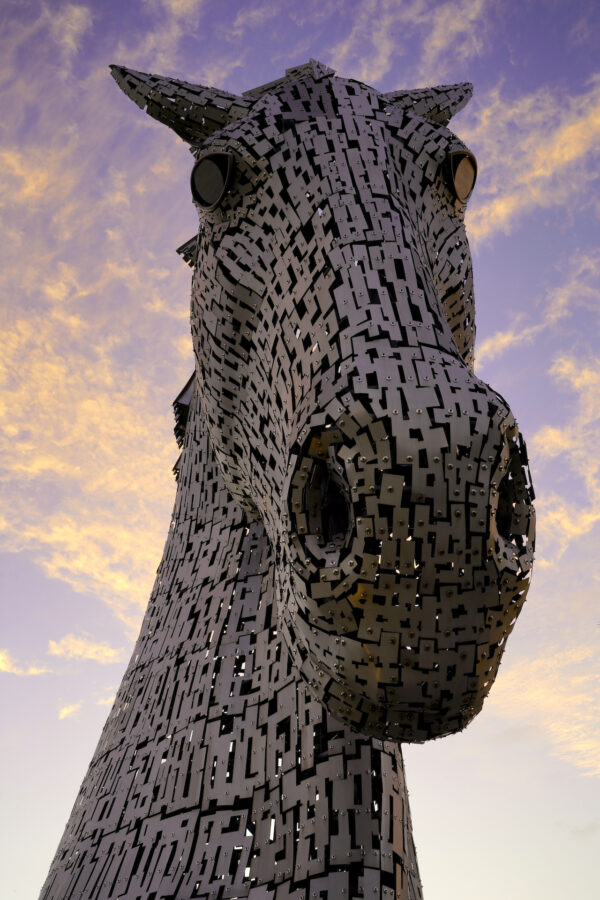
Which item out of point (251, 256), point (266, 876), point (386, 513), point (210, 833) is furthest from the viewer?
point (251, 256)

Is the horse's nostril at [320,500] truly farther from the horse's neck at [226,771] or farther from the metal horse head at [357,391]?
the horse's neck at [226,771]

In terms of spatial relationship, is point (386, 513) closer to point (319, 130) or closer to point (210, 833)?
point (210, 833)

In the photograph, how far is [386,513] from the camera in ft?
5.47

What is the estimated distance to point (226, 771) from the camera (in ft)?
8.02

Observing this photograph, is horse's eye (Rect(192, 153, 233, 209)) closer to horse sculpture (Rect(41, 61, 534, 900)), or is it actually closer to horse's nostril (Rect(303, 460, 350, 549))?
horse sculpture (Rect(41, 61, 534, 900))

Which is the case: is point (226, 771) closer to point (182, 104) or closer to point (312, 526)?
point (312, 526)

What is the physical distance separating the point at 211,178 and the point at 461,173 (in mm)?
955

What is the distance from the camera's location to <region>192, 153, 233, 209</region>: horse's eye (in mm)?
2771

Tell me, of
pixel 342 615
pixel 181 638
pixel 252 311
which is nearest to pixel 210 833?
pixel 181 638

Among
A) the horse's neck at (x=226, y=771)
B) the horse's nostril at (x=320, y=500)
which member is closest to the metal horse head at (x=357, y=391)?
the horse's nostril at (x=320, y=500)

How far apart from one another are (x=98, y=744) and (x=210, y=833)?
1077mm

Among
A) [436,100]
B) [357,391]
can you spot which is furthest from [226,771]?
[436,100]

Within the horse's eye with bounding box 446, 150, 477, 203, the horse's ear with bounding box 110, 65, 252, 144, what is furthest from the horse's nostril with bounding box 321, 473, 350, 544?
the horse's ear with bounding box 110, 65, 252, 144

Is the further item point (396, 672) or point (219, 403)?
point (219, 403)
